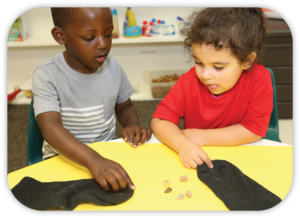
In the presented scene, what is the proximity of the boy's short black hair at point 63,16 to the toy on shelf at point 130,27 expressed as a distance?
1.35m

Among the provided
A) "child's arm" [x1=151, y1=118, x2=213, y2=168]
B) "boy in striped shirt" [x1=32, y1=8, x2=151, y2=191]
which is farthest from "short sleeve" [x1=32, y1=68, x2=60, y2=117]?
"child's arm" [x1=151, y1=118, x2=213, y2=168]

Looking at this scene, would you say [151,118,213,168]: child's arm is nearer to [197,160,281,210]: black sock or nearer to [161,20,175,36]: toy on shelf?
[197,160,281,210]: black sock

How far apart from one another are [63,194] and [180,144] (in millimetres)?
348

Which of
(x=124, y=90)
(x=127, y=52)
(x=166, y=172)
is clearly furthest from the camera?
(x=127, y=52)

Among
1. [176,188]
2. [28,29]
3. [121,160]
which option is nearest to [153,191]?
[176,188]

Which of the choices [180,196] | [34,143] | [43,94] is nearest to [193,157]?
[180,196]

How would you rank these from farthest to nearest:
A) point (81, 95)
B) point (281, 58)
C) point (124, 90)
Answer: point (281, 58) → point (124, 90) → point (81, 95)

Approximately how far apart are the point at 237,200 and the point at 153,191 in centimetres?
19

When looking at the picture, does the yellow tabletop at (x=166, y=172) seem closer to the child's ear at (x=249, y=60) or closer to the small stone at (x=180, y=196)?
the small stone at (x=180, y=196)

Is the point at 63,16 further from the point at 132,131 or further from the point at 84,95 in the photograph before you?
the point at 132,131

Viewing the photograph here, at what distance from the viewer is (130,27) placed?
2.14 metres

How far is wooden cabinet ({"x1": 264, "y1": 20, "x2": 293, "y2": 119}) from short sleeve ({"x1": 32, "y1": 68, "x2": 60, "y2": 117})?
1.50m

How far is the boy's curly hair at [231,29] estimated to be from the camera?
751 mm

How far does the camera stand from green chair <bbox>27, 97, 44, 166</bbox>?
971 mm
